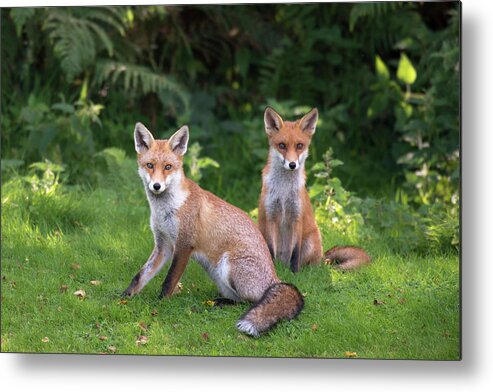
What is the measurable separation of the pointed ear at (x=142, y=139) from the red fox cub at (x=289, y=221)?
745 millimetres

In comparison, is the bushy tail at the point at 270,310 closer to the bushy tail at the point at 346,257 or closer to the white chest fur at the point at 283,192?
the bushy tail at the point at 346,257

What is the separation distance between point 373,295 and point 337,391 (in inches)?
24.1

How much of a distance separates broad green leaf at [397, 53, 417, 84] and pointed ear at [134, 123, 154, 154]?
2.72m

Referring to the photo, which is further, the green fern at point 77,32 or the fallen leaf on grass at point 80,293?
the green fern at point 77,32

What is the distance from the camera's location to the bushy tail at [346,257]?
5191 millimetres

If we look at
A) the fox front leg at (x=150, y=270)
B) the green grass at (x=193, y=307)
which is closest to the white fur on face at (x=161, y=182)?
the fox front leg at (x=150, y=270)

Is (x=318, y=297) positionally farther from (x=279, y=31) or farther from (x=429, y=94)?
(x=279, y=31)

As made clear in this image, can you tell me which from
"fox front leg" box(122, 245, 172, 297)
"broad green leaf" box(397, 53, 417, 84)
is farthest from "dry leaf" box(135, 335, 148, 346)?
"broad green leaf" box(397, 53, 417, 84)

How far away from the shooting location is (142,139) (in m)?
4.89

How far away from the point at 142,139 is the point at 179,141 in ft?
0.72

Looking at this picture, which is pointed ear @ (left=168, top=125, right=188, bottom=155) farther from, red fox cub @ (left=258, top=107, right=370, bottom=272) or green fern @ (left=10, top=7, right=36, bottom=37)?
green fern @ (left=10, top=7, right=36, bottom=37)

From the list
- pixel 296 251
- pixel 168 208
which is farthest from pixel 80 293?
pixel 296 251

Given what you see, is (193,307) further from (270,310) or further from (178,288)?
(270,310)

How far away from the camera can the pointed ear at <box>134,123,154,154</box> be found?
16.0 ft
